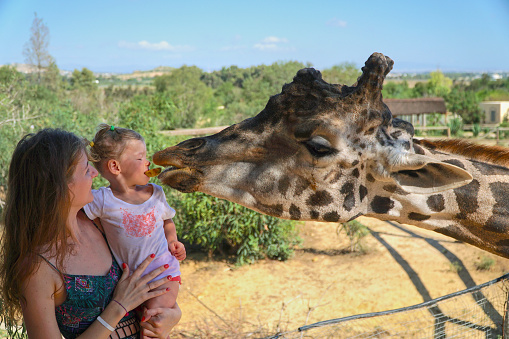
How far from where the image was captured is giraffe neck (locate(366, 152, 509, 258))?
2.08m

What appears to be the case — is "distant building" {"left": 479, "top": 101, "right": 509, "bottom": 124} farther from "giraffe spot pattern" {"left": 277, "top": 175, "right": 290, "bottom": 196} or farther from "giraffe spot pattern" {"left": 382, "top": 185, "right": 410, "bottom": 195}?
"giraffe spot pattern" {"left": 277, "top": 175, "right": 290, "bottom": 196}

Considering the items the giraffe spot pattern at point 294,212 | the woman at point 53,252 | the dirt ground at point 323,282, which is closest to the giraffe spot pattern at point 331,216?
the giraffe spot pattern at point 294,212

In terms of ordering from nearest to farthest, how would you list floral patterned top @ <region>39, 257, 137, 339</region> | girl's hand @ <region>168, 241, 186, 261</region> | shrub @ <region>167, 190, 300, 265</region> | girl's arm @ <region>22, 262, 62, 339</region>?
girl's arm @ <region>22, 262, 62, 339</region>
floral patterned top @ <region>39, 257, 137, 339</region>
girl's hand @ <region>168, 241, 186, 261</region>
shrub @ <region>167, 190, 300, 265</region>

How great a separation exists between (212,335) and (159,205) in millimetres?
3690

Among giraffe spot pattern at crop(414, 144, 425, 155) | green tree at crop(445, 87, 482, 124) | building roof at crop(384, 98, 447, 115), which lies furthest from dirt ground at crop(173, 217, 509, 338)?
green tree at crop(445, 87, 482, 124)

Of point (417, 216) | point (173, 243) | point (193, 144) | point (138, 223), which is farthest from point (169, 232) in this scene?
point (417, 216)

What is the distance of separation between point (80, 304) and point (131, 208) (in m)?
0.55

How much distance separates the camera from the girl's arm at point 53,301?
1.49 m

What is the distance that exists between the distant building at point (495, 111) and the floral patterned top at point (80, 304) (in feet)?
139

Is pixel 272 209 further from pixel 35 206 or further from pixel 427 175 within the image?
pixel 35 206

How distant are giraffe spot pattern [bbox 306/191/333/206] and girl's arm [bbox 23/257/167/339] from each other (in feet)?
2.80

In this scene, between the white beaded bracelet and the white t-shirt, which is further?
the white t-shirt

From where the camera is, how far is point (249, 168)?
7.18 ft

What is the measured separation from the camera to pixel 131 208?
6.80 ft
